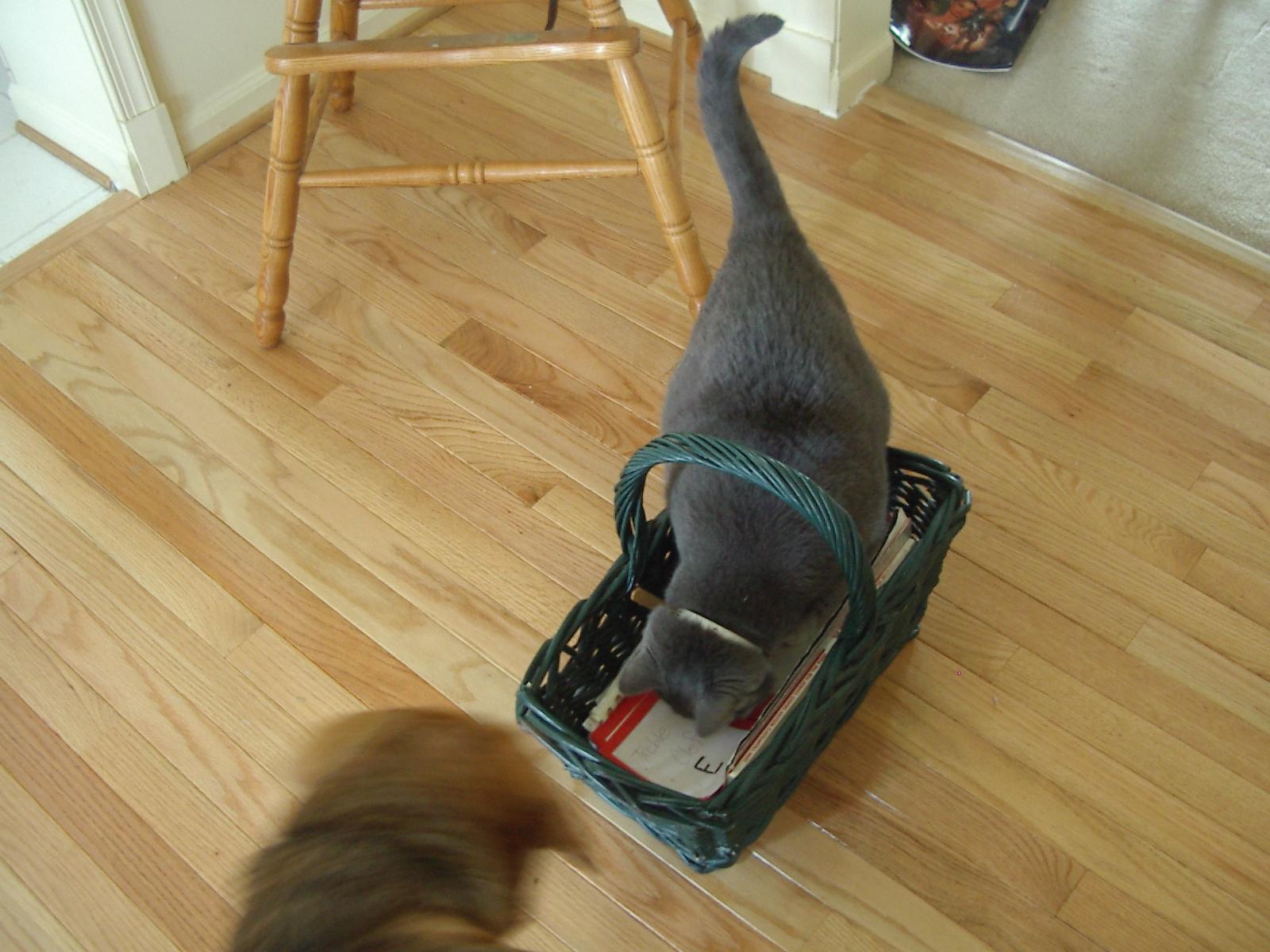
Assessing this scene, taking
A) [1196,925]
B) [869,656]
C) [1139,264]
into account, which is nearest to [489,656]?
[869,656]

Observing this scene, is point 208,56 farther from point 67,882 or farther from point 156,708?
point 67,882

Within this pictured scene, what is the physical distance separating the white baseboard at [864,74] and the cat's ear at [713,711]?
1254mm

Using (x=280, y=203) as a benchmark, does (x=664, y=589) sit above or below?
below

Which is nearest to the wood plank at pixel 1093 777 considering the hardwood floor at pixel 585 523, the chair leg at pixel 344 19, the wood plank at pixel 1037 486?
the hardwood floor at pixel 585 523

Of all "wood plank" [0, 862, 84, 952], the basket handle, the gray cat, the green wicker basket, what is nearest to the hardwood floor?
"wood plank" [0, 862, 84, 952]

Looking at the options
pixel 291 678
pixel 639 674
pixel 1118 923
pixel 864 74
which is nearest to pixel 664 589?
pixel 639 674

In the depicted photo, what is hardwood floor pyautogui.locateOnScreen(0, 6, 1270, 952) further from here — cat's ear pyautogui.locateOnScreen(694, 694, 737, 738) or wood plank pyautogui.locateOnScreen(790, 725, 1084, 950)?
cat's ear pyautogui.locateOnScreen(694, 694, 737, 738)

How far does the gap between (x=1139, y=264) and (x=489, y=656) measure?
1131 mm

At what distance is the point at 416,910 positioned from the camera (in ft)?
2.41

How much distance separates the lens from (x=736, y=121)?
128 cm

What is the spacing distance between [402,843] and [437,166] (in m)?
1.11

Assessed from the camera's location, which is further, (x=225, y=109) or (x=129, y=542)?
(x=225, y=109)

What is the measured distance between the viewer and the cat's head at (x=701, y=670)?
1097 mm

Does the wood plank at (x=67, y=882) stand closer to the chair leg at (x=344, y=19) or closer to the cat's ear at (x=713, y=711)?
the cat's ear at (x=713, y=711)
